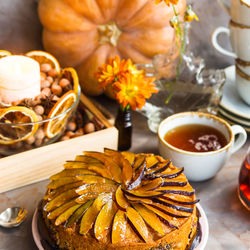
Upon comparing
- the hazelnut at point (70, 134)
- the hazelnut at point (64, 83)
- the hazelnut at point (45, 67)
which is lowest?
the hazelnut at point (70, 134)

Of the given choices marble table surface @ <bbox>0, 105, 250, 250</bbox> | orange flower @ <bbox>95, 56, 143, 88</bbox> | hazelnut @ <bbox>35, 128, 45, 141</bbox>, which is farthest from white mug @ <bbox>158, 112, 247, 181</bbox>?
hazelnut @ <bbox>35, 128, 45, 141</bbox>

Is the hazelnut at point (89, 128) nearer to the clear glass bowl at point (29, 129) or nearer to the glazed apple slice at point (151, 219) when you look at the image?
the clear glass bowl at point (29, 129)

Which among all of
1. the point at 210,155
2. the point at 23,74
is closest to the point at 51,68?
the point at 23,74

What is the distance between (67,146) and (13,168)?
118 mm

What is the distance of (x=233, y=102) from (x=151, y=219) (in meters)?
0.53

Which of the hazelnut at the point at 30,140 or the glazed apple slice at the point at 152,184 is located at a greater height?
the glazed apple slice at the point at 152,184

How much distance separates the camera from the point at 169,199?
0.68 meters

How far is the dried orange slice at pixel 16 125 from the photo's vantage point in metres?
0.81

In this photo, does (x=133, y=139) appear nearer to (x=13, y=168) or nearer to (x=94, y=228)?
(x=13, y=168)

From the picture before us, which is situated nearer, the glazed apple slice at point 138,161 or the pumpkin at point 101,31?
the glazed apple slice at point 138,161

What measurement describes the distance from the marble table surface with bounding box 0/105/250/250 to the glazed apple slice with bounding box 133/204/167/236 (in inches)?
6.4

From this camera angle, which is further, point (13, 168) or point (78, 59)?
point (78, 59)

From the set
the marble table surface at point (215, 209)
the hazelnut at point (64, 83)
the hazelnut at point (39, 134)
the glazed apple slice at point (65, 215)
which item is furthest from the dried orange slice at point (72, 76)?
the glazed apple slice at point (65, 215)

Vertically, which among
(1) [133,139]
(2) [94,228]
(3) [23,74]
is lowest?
(1) [133,139]
